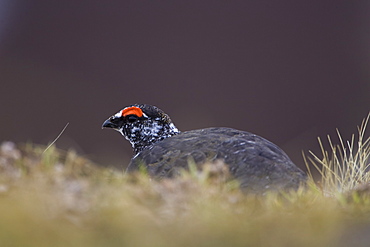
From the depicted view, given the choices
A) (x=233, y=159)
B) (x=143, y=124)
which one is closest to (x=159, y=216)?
(x=233, y=159)

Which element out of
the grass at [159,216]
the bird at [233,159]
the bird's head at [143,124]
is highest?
the bird's head at [143,124]

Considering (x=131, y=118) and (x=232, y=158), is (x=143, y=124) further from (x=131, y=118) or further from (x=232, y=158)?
(x=232, y=158)

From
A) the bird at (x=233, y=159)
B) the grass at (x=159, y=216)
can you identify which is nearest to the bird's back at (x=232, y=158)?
the bird at (x=233, y=159)

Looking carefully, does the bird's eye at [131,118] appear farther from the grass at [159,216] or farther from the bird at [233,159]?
the grass at [159,216]

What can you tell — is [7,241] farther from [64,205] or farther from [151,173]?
[151,173]

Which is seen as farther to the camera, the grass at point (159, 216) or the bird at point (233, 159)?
the bird at point (233, 159)

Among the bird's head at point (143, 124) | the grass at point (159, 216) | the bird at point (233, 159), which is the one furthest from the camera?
the bird's head at point (143, 124)

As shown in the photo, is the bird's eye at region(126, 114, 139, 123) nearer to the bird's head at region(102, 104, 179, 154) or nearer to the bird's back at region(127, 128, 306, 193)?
the bird's head at region(102, 104, 179, 154)

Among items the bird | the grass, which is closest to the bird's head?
the bird
